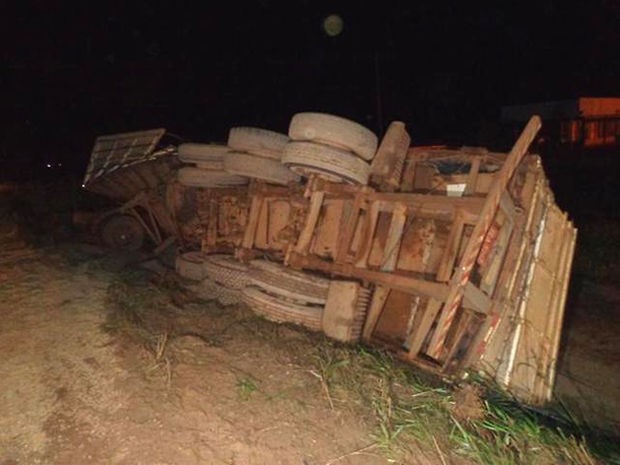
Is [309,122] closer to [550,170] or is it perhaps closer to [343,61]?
[550,170]

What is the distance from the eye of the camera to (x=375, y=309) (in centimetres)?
454

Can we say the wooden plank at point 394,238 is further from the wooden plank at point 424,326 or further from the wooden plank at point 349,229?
the wooden plank at point 424,326

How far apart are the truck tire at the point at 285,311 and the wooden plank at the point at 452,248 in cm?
122

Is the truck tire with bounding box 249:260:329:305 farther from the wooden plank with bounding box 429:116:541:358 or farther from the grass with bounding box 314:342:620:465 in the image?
the wooden plank with bounding box 429:116:541:358

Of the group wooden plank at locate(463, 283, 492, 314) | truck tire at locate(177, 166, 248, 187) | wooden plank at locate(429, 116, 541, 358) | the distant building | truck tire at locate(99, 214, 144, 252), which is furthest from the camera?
the distant building

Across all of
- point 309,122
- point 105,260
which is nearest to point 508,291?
point 309,122

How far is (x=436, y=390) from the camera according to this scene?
11.5ft

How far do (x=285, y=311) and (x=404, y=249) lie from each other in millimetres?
1337

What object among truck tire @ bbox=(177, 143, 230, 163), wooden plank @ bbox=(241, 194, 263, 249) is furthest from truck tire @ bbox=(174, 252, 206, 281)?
truck tire @ bbox=(177, 143, 230, 163)

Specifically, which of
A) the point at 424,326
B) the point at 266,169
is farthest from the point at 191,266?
the point at 424,326

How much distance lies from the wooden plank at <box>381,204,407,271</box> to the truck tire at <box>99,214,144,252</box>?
4581 millimetres

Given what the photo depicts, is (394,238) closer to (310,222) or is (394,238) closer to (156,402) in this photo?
(310,222)

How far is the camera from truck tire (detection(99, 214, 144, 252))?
7414 millimetres

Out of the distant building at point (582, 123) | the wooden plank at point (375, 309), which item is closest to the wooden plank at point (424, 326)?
the wooden plank at point (375, 309)
